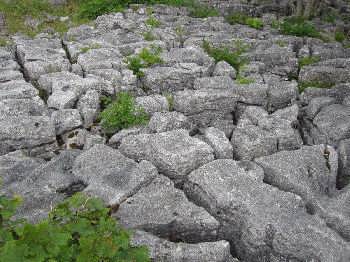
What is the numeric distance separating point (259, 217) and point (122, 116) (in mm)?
4236

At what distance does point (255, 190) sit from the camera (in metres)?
7.25

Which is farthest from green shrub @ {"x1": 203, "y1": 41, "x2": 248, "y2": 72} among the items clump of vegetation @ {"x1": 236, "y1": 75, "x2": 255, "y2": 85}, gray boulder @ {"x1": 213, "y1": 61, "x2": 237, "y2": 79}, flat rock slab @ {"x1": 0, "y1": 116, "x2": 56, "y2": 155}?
flat rock slab @ {"x1": 0, "y1": 116, "x2": 56, "y2": 155}

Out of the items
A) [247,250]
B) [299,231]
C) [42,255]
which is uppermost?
[42,255]

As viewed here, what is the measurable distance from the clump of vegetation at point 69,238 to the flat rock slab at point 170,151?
2171 millimetres

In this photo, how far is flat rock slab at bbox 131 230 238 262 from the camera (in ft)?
20.1

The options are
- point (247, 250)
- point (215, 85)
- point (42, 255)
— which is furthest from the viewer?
point (215, 85)

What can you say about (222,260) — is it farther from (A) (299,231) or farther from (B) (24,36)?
(B) (24,36)

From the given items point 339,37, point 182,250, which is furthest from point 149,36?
point 182,250

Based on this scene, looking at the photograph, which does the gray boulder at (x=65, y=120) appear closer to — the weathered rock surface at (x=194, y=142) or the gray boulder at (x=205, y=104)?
the weathered rock surface at (x=194, y=142)

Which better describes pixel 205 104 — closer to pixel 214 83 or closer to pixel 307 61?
pixel 214 83

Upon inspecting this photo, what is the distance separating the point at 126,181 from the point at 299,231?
3.15m

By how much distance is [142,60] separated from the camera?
12391mm

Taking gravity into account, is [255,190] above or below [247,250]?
above

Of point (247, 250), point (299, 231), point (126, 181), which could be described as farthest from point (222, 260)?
point (126, 181)
